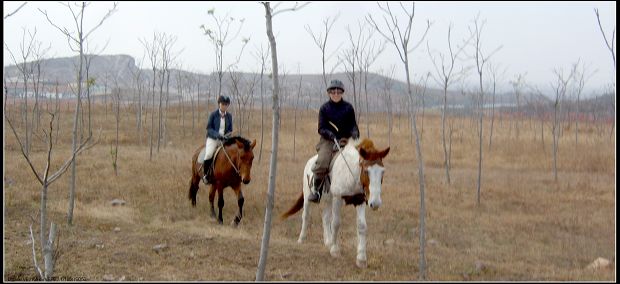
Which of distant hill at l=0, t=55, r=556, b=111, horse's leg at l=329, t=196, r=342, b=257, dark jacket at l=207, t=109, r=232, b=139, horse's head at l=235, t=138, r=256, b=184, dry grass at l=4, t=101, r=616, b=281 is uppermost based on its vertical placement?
distant hill at l=0, t=55, r=556, b=111

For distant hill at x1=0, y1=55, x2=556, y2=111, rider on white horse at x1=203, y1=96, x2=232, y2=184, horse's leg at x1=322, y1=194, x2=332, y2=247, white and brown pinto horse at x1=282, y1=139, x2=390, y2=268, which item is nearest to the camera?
white and brown pinto horse at x1=282, y1=139, x2=390, y2=268

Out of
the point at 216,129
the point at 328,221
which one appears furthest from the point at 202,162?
the point at 328,221

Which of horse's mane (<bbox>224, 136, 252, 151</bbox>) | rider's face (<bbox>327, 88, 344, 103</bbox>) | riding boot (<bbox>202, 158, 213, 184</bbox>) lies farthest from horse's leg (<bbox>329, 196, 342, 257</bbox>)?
riding boot (<bbox>202, 158, 213, 184</bbox>)

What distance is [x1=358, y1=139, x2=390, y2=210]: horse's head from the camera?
5.63 m

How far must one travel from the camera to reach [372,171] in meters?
5.73

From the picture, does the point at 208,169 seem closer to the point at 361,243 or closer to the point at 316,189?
the point at 316,189

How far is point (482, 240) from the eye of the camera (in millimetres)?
8602

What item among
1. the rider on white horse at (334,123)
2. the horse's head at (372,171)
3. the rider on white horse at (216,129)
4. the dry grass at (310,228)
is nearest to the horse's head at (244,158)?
the rider on white horse at (216,129)

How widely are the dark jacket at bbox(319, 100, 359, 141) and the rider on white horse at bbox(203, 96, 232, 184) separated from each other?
2.57m

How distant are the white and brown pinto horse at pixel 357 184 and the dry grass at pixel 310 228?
314 millimetres

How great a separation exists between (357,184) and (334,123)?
87 cm

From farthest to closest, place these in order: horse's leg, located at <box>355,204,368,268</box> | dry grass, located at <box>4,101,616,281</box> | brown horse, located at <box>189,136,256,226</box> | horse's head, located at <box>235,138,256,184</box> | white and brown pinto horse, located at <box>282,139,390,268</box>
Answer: brown horse, located at <box>189,136,256,226</box>, horse's head, located at <box>235,138,256,184</box>, horse's leg, located at <box>355,204,368,268</box>, dry grass, located at <box>4,101,616,281</box>, white and brown pinto horse, located at <box>282,139,390,268</box>

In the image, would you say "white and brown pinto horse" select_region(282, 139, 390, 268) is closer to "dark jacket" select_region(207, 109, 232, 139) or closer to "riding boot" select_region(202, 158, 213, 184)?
"dark jacket" select_region(207, 109, 232, 139)

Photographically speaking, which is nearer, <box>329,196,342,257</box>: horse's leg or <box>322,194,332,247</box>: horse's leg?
<box>329,196,342,257</box>: horse's leg
